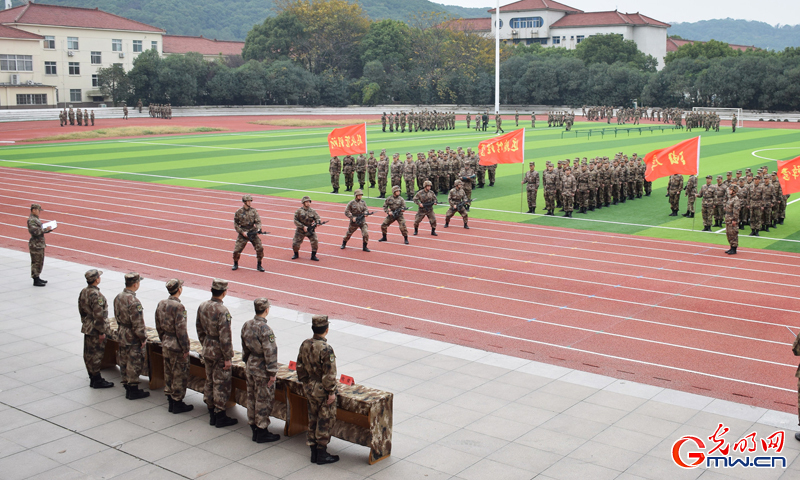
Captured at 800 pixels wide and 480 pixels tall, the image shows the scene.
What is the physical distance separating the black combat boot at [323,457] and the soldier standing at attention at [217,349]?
1.37 metres

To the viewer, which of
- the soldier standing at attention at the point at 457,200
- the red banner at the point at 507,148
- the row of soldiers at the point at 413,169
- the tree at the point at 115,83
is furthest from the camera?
the tree at the point at 115,83

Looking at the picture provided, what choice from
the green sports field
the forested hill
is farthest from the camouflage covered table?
the forested hill

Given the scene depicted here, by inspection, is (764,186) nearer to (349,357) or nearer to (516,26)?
(349,357)

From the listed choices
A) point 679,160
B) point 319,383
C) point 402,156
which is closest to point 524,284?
point 319,383

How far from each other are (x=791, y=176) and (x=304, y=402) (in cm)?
1605

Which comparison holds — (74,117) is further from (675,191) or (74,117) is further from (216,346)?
(216,346)

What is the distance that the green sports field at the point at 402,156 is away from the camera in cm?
2328

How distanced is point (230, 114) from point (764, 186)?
6771cm

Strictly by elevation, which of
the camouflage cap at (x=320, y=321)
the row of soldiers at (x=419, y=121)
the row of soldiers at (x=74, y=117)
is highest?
the row of soldiers at (x=74, y=117)

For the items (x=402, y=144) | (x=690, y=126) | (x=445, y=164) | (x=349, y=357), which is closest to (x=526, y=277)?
(x=349, y=357)

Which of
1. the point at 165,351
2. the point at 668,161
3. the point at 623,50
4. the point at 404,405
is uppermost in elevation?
the point at 623,50

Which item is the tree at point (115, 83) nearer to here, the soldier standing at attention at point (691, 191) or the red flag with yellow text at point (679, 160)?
the soldier standing at attention at point (691, 191)

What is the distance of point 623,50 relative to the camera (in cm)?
10431

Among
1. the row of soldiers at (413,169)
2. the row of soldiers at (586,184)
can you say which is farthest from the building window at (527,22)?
the row of soldiers at (586,184)
